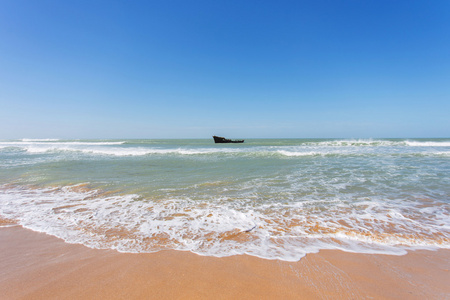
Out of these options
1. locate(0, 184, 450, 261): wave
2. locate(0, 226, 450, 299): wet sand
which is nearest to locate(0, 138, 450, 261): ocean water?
locate(0, 184, 450, 261): wave

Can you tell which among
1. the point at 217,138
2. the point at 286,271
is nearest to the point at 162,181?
the point at 286,271

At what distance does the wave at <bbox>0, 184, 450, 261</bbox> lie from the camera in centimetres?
306

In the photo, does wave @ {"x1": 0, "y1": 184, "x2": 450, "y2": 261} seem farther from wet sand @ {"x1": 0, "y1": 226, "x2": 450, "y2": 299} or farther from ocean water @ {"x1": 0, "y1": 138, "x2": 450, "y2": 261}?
wet sand @ {"x1": 0, "y1": 226, "x2": 450, "y2": 299}

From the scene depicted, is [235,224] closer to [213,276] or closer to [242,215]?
[242,215]

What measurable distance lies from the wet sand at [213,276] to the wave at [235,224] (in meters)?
0.21

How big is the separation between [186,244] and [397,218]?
4070mm

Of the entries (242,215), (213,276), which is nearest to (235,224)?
(242,215)

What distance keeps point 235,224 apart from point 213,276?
152 cm

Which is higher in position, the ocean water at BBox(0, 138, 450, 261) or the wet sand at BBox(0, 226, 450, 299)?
the wet sand at BBox(0, 226, 450, 299)

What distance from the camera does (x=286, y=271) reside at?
2.45 meters

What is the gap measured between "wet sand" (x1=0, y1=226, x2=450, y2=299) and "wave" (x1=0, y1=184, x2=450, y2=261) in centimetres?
21

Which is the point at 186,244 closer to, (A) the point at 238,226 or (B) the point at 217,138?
(A) the point at 238,226

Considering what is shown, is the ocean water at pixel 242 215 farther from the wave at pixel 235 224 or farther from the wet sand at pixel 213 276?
the wet sand at pixel 213 276

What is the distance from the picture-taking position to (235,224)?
384cm
